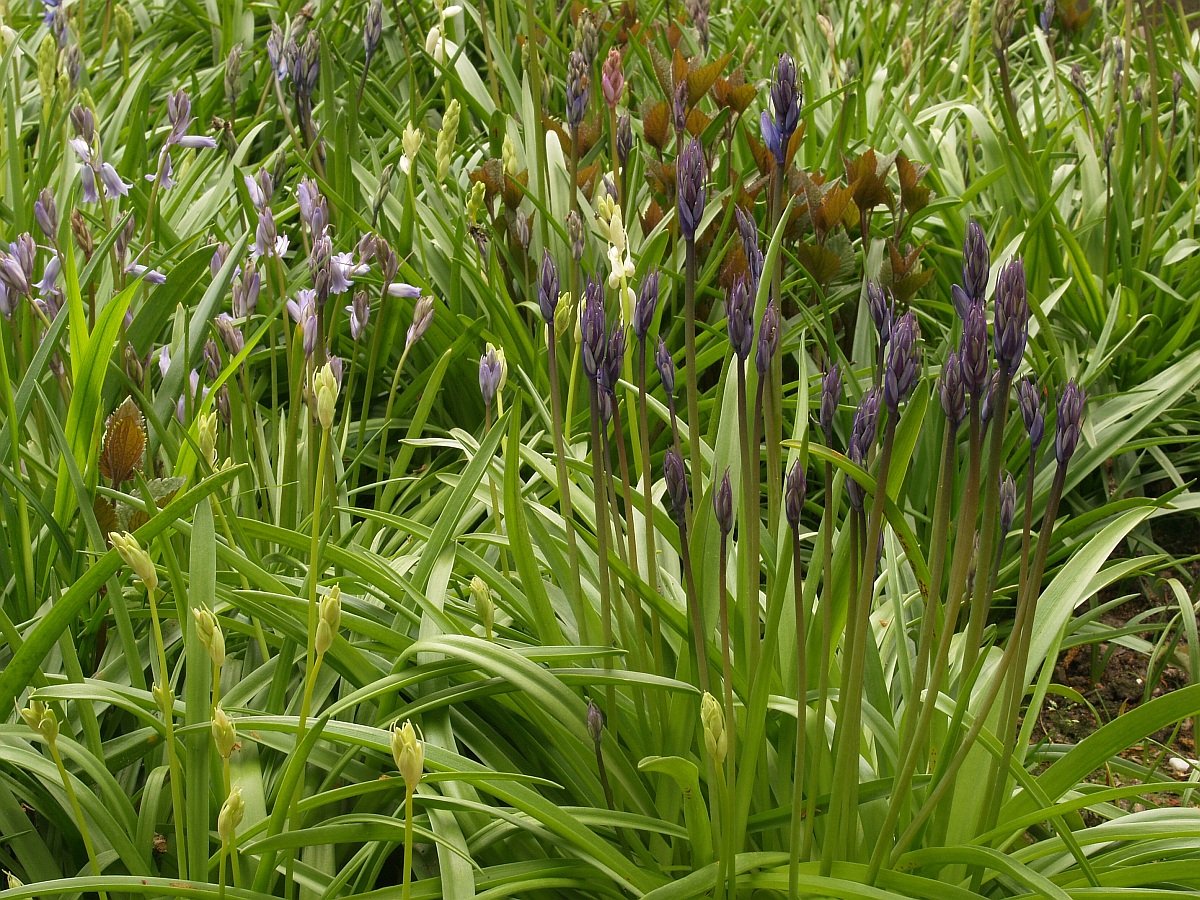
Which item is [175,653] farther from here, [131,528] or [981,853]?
[981,853]

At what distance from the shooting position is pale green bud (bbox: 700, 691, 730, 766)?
1266 mm

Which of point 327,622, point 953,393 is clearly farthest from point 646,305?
point 327,622

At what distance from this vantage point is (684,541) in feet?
4.50

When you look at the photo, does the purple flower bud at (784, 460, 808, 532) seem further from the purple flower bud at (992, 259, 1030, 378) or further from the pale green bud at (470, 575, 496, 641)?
the pale green bud at (470, 575, 496, 641)

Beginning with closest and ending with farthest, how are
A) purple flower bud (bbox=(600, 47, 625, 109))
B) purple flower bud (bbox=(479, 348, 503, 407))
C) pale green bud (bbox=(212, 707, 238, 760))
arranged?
pale green bud (bbox=(212, 707, 238, 760))
purple flower bud (bbox=(479, 348, 503, 407))
purple flower bud (bbox=(600, 47, 625, 109))

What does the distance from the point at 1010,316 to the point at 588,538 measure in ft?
3.43

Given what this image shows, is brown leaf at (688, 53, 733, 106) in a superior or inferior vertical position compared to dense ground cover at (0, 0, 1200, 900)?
superior

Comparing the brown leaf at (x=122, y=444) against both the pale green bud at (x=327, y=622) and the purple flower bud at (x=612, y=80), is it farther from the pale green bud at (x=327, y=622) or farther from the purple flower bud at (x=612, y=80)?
the purple flower bud at (x=612, y=80)

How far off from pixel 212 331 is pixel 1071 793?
1.96 meters

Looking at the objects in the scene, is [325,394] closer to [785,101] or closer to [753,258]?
[753,258]

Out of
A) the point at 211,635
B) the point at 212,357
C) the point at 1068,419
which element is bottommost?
the point at 212,357

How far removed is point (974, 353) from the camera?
1.15 metres

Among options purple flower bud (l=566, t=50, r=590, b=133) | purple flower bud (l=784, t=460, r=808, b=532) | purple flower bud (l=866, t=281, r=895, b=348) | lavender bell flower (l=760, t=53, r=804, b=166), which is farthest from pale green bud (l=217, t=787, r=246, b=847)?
purple flower bud (l=566, t=50, r=590, b=133)

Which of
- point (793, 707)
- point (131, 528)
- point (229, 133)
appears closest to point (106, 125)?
point (229, 133)
